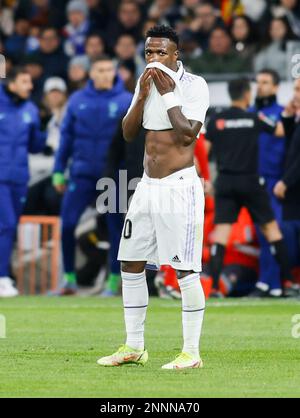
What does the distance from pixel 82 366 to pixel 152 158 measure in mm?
1526

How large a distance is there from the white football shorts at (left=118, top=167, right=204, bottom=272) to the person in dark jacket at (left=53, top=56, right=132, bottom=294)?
24.3 feet

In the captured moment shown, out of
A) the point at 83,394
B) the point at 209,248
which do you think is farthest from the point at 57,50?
the point at 83,394

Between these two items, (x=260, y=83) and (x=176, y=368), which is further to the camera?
(x=260, y=83)

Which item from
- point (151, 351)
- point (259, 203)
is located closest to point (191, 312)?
point (151, 351)

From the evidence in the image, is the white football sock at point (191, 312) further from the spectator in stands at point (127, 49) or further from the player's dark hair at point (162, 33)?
the spectator in stands at point (127, 49)

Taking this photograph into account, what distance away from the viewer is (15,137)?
16609 millimetres

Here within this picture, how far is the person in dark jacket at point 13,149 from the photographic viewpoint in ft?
54.0

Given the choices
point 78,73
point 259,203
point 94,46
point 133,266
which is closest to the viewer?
point 133,266

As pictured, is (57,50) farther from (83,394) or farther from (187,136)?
(83,394)

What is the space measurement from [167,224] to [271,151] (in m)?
7.62

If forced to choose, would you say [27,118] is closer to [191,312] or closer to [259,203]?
[259,203]

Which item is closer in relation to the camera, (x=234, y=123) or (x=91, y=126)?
(x=234, y=123)

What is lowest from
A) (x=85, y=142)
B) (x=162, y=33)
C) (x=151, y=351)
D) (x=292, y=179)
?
(x=151, y=351)
